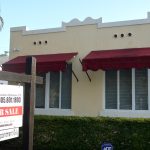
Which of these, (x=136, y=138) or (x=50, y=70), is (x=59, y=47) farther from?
(x=136, y=138)

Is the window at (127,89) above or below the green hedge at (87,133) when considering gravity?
above

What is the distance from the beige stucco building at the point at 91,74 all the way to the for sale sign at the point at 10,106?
274 inches

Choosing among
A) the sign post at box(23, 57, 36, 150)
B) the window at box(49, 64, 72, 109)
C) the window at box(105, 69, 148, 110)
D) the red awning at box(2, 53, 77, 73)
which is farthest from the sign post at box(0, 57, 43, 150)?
the window at box(49, 64, 72, 109)

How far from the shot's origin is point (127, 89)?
13172 mm

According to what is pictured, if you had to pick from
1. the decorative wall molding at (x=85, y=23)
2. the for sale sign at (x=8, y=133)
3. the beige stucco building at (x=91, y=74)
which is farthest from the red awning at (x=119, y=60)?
the for sale sign at (x=8, y=133)

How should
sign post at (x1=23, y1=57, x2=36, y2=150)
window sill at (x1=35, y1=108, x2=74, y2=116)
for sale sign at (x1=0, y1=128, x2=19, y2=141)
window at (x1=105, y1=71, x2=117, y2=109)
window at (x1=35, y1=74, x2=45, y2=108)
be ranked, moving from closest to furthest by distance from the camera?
for sale sign at (x1=0, y1=128, x2=19, y2=141) → sign post at (x1=23, y1=57, x2=36, y2=150) → window at (x1=105, y1=71, x2=117, y2=109) → window sill at (x1=35, y1=108, x2=74, y2=116) → window at (x1=35, y1=74, x2=45, y2=108)

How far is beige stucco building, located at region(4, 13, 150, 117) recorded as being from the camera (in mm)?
13016

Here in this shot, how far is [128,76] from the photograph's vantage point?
43.3 ft

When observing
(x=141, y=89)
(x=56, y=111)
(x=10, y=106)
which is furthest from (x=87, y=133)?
(x=10, y=106)

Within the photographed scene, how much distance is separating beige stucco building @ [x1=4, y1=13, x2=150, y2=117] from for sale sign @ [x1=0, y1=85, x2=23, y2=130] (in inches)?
274

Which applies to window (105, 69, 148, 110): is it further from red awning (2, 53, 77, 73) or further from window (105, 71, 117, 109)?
red awning (2, 53, 77, 73)

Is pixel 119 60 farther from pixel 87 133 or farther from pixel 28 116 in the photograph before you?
pixel 28 116

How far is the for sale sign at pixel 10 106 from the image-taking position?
5230 millimetres

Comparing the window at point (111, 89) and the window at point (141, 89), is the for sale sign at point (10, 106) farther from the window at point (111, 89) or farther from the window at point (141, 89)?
the window at point (111, 89)
